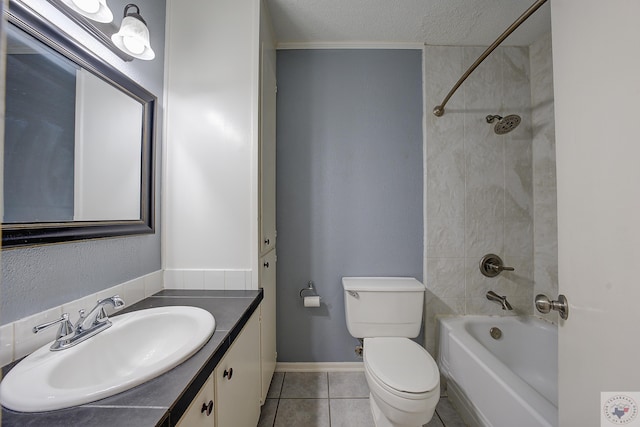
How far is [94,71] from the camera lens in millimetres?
941

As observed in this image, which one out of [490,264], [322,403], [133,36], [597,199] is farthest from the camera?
[490,264]

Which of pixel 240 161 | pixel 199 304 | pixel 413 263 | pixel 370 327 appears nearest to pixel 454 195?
pixel 413 263

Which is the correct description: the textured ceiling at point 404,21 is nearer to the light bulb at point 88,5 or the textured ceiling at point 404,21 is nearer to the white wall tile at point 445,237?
the light bulb at point 88,5

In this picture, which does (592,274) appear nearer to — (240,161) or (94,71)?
(240,161)

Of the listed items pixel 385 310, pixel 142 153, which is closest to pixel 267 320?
pixel 385 310

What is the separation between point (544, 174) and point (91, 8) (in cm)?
244

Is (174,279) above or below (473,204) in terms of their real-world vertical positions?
below

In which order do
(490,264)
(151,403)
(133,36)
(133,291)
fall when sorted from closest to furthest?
(151,403), (133,36), (133,291), (490,264)

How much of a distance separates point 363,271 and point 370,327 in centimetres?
36

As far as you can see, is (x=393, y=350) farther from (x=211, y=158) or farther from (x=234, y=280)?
(x=211, y=158)

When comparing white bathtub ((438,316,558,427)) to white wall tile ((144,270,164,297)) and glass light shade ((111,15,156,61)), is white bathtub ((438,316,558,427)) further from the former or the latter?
glass light shade ((111,15,156,61))

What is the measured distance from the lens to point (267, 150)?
4.84 ft

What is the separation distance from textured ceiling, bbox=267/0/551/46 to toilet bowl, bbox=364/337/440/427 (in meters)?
1.95

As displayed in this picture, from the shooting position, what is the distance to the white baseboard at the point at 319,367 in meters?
1.72
